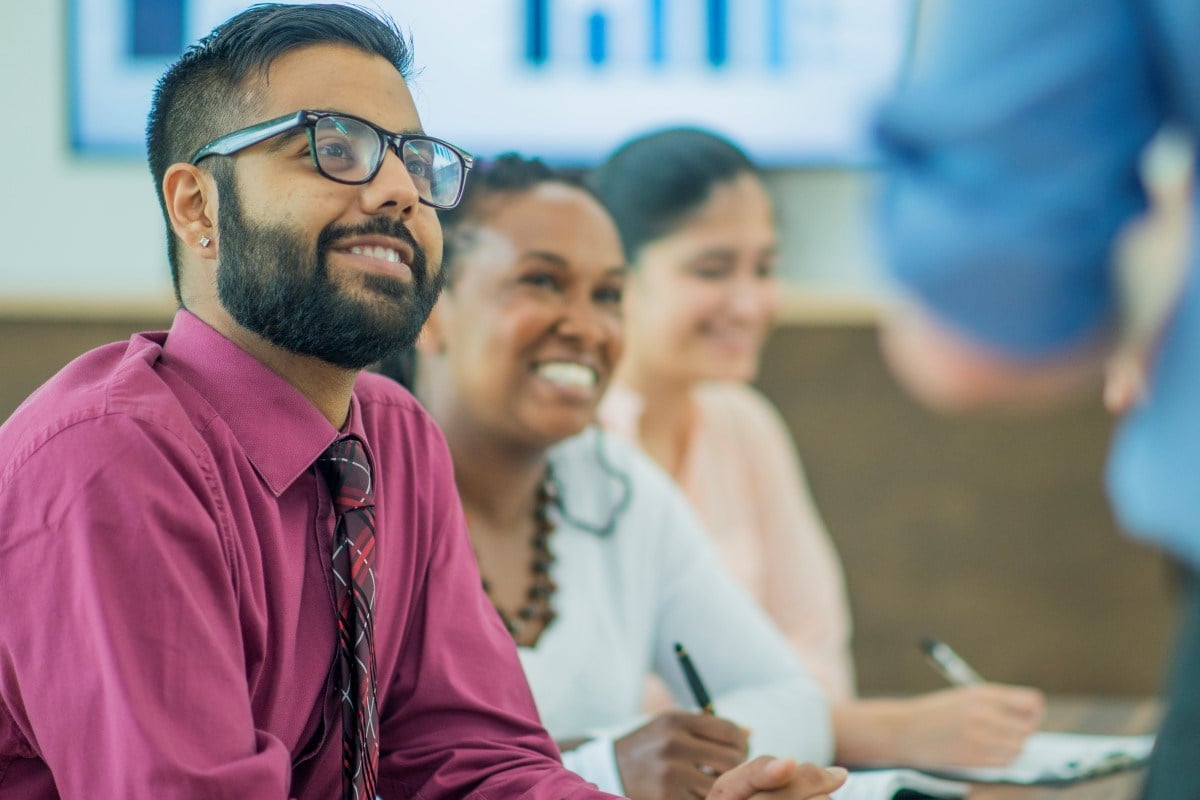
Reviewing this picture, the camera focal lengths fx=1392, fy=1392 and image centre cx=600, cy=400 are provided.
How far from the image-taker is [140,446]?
865mm

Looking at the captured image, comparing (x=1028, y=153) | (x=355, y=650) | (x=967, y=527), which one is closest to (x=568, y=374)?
(x=355, y=650)

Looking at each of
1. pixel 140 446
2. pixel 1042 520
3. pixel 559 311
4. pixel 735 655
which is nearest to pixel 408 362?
pixel 559 311

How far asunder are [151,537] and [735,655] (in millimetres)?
831

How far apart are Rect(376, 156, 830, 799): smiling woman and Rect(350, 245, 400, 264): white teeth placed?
50 centimetres

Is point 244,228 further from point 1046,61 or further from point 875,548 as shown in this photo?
point 875,548

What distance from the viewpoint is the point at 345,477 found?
39.5 inches

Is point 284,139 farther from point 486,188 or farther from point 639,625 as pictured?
point 639,625

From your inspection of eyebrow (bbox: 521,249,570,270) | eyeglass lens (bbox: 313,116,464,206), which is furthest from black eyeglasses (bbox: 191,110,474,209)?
eyebrow (bbox: 521,249,570,270)

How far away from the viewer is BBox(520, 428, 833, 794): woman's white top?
1425 millimetres

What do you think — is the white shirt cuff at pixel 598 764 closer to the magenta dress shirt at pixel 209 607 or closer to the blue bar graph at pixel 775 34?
the magenta dress shirt at pixel 209 607

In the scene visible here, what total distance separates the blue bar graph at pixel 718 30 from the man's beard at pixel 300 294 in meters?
2.00

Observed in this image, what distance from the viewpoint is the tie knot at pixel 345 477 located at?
1.00 m

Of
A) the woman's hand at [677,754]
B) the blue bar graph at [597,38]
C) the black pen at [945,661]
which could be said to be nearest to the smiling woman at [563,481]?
the black pen at [945,661]

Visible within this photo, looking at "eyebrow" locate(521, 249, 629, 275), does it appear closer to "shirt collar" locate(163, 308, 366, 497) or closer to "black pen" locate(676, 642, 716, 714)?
"black pen" locate(676, 642, 716, 714)
